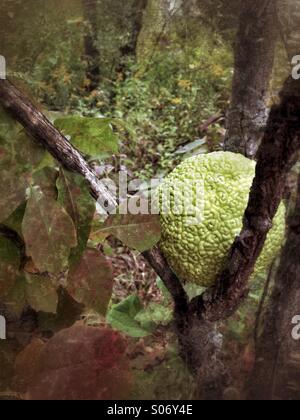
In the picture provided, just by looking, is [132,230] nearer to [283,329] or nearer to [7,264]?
[7,264]

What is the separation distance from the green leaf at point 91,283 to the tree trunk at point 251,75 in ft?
1.03

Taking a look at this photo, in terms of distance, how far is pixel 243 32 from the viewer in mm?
592

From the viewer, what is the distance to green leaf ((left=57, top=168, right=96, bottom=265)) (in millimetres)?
367

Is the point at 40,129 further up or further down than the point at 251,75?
further down

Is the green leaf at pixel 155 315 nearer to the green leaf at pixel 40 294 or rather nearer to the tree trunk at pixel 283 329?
the tree trunk at pixel 283 329

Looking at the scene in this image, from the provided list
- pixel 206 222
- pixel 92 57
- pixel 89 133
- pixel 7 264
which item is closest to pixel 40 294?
pixel 7 264

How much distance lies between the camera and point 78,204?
38 cm

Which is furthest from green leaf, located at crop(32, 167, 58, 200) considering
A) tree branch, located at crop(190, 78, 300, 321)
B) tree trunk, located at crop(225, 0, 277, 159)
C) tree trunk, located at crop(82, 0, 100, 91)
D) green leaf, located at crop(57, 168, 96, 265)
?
tree trunk, located at crop(82, 0, 100, 91)

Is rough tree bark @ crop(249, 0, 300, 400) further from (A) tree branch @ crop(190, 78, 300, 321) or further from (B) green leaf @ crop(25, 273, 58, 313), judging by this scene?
(B) green leaf @ crop(25, 273, 58, 313)

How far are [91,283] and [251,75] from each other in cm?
39

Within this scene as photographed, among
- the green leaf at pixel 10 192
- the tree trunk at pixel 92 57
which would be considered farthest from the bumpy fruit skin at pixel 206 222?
the tree trunk at pixel 92 57

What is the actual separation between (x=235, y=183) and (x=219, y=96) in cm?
90
